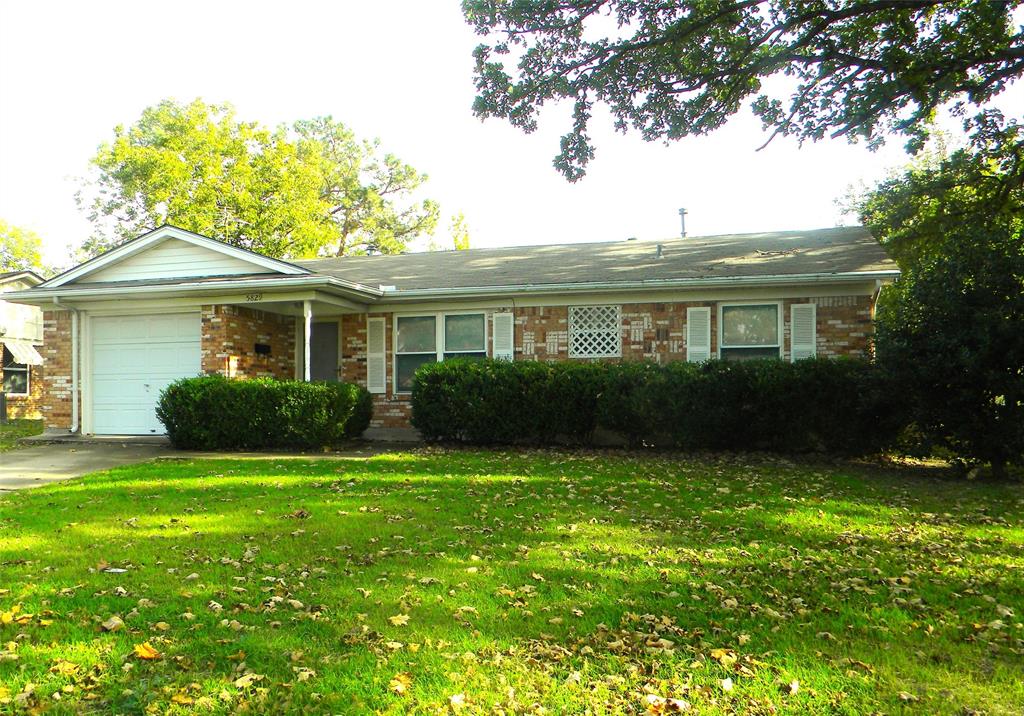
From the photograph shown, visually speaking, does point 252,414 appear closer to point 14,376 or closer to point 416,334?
point 416,334

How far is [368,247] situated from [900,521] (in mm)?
35810

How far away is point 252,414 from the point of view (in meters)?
12.5

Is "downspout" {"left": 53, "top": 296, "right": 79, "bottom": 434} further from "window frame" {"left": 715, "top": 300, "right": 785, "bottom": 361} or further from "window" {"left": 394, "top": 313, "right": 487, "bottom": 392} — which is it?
"window frame" {"left": 715, "top": 300, "right": 785, "bottom": 361}

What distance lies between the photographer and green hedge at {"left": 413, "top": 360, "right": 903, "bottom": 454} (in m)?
10.9

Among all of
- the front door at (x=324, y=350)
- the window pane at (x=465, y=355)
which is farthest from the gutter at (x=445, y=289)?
the front door at (x=324, y=350)

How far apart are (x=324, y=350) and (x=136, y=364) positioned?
3820 mm

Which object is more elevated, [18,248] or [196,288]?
[18,248]

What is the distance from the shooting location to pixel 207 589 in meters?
4.54

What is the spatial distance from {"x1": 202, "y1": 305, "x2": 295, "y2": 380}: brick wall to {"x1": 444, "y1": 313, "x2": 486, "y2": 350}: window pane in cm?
373

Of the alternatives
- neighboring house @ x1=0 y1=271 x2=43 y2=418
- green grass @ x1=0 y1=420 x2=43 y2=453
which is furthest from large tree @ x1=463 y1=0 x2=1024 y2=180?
neighboring house @ x1=0 y1=271 x2=43 y2=418

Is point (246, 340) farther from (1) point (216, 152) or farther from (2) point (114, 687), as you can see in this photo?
(1) point (216, 152)

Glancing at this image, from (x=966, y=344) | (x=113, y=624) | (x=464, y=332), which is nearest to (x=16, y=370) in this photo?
(x=464, y=332)

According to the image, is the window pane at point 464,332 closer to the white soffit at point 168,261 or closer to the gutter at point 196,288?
the gutter at point 196,288

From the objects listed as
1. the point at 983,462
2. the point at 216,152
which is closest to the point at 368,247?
the point at 216,152
